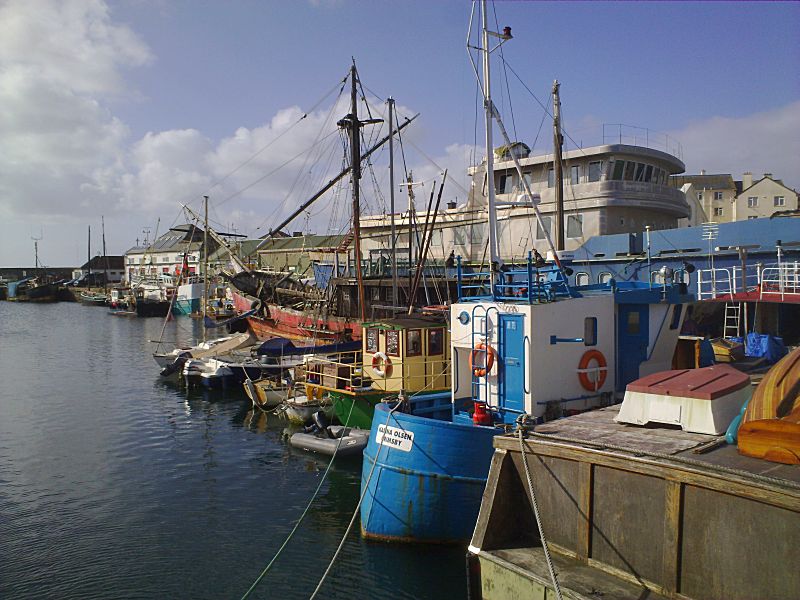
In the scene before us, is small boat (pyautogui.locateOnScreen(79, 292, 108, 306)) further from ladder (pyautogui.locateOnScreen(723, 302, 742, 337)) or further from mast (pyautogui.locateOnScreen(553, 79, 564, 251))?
ladder (pyautogui.locateOnScreen(723, 302, 742, 337))

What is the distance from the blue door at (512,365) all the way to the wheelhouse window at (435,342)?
618cm

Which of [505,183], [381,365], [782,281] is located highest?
[505,183]

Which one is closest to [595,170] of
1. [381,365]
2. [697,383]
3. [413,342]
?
[413,342]

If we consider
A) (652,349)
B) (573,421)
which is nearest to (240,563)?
(573,421)

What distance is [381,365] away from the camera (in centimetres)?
1986

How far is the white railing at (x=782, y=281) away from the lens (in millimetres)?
20594

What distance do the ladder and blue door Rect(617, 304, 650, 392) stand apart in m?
9.94

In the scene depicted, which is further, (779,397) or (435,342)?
(435,342)

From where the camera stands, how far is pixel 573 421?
10.1 metres

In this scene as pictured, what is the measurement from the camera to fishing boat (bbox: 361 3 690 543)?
472 inches

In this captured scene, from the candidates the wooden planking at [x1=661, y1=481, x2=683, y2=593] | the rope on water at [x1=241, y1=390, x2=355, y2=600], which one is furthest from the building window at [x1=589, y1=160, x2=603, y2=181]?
the wooden planking at [x1=661, y1=481, x2=683, y2=593]

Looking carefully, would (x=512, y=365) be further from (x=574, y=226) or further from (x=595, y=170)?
(x=595, y=170)

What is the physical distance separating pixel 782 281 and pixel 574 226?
15437 millimetres

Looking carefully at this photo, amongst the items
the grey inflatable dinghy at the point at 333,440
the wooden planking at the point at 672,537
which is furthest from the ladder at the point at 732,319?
the wooden planking at the point at 672,537
